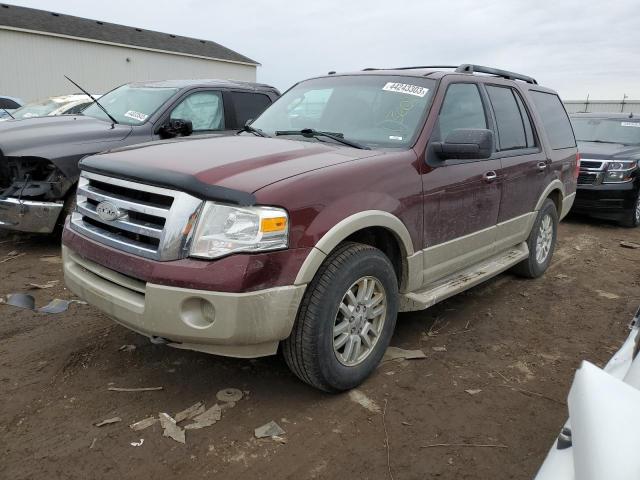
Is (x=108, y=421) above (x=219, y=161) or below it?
below

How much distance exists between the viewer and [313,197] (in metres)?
2.63

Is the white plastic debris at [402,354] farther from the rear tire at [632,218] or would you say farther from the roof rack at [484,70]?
the rear tire at [632,218]

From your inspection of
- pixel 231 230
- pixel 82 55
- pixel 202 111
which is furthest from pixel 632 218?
pixel 82 55

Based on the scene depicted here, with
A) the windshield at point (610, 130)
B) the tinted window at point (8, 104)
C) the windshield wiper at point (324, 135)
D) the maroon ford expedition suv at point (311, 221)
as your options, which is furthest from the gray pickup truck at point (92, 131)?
the tinted window at point (8, 104)

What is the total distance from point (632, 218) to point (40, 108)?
33.0 feet

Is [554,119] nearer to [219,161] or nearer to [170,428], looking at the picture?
[219,161]

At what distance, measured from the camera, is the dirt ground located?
2.44 m

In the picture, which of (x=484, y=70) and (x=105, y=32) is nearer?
(x=484, y=70)

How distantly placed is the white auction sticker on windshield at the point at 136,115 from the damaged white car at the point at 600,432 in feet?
18.3

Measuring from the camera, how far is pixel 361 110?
3.71 m

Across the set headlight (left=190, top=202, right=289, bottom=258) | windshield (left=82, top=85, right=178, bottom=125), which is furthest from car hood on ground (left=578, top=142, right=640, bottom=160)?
headlight (left=190, top=202, right=289, bottom=258)

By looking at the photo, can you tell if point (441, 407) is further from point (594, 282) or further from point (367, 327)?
point (594, 282)

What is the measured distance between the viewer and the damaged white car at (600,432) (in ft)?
3.81

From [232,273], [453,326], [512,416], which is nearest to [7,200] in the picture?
[232,273]
